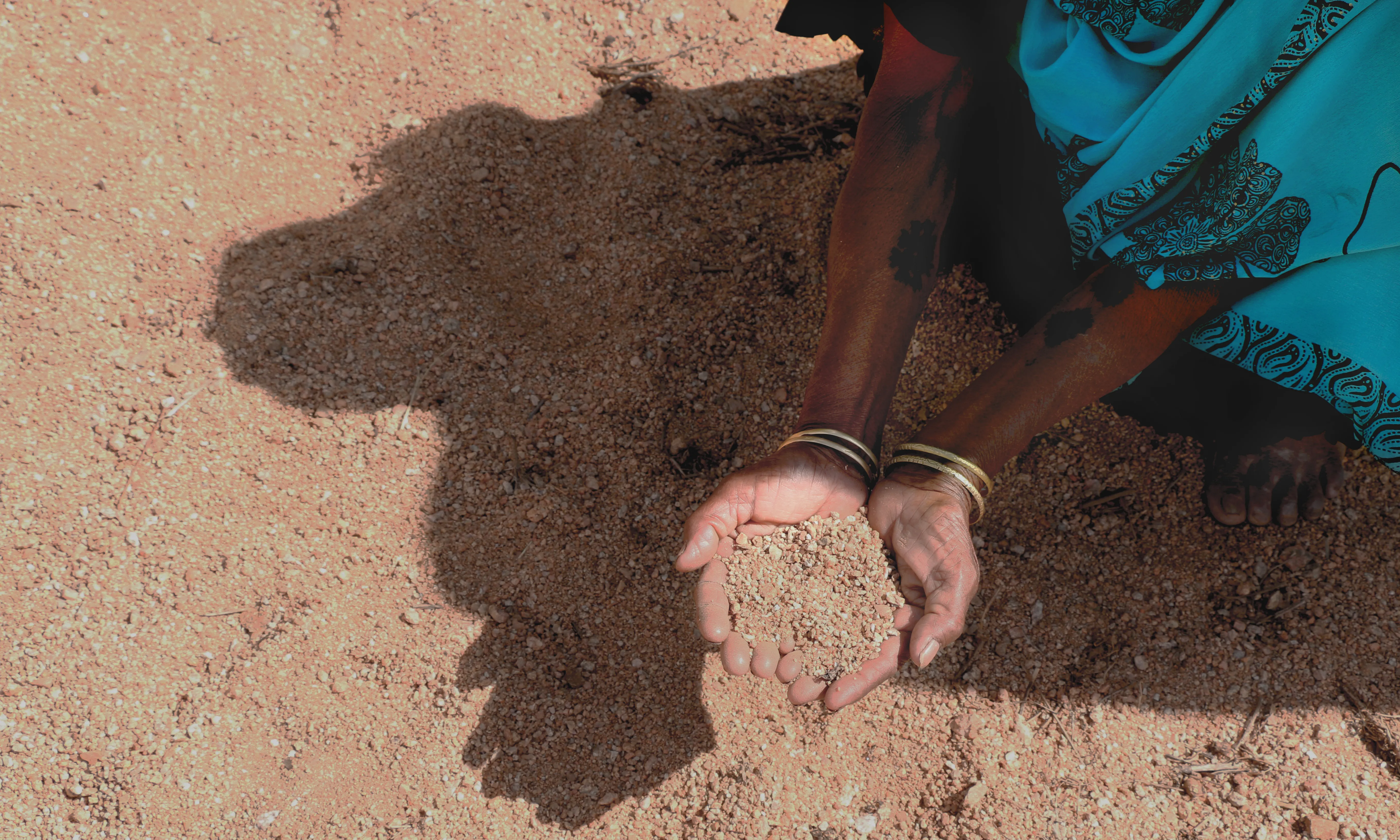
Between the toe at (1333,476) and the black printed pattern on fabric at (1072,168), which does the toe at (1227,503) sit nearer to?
the toe at (1333,476)

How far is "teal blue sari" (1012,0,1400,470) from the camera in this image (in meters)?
1.19

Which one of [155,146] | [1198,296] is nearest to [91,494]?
[155,146]

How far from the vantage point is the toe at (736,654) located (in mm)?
1415

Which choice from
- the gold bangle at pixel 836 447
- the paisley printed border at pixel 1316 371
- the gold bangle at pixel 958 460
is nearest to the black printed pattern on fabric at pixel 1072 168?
the paisley printed border at pixel 1316 371

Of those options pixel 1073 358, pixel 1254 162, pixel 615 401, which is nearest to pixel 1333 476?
pixel 1073 358

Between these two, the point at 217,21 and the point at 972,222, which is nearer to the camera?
the point at 972,222

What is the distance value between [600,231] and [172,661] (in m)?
1.40

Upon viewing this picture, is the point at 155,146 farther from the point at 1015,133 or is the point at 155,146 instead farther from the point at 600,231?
the point at 1015,133

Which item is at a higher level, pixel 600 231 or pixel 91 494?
pixel 600 231

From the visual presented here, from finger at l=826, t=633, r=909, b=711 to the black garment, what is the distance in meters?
0.86

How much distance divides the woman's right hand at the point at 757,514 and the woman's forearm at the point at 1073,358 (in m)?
0.21

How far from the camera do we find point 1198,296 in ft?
4.98

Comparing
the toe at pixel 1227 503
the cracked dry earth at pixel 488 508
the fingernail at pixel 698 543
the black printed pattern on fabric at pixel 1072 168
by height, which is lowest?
the cracked dry earth at pixel 488 508

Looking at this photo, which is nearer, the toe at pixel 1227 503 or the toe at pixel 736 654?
the toe at pixel 736 654
